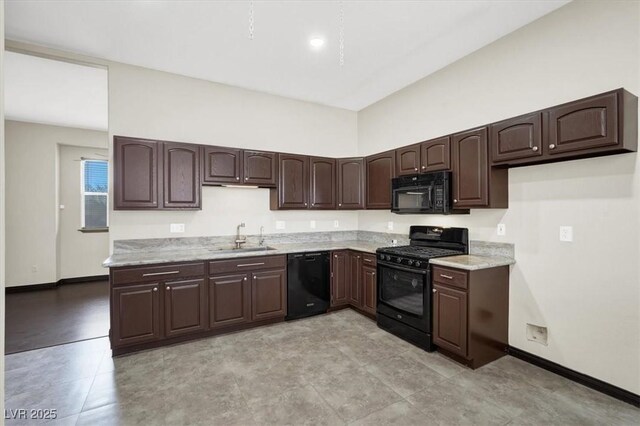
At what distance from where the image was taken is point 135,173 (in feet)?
10.8

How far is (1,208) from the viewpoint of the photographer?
72cm

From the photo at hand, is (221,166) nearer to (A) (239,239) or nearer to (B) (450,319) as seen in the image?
(A) (239,239)

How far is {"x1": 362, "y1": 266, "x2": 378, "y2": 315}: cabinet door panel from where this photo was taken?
3.81m

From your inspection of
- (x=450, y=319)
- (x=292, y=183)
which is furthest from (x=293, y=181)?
(x=450, y=319)

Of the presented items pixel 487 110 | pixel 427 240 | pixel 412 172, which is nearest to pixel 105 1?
pixel 412 172

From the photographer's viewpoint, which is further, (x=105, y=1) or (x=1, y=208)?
(x=105, y=1)

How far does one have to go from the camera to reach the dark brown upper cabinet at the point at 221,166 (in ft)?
11.9

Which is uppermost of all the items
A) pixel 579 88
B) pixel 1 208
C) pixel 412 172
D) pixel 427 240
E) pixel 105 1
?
pixel 105 1

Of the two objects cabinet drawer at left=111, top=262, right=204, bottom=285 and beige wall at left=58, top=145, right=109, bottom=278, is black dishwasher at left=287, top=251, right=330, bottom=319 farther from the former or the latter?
beige wall at left=58, top=145, right=109, bottom=278

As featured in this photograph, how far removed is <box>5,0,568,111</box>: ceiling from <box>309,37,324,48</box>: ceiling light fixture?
55 mm

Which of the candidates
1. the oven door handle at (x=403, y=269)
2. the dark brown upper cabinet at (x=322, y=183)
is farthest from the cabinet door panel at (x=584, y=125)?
the dark brown upper cabinet at (x=322, y=183)

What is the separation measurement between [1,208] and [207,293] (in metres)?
2.77

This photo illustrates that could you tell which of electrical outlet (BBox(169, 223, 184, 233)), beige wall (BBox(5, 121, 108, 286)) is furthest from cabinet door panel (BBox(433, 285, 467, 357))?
beige wall (BBox(5, 121, 108, 286))

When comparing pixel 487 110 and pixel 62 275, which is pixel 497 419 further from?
pixel 62 275
